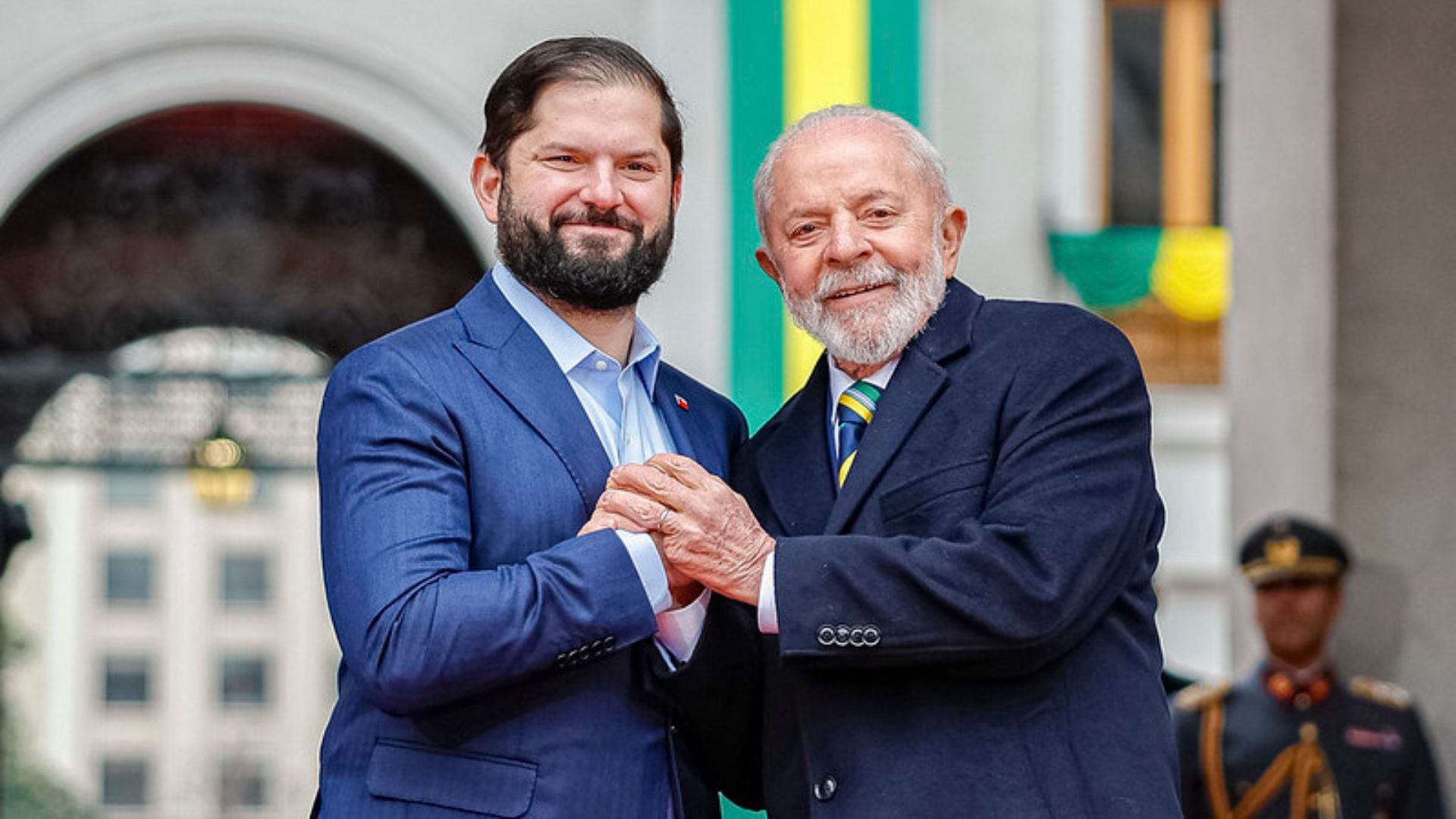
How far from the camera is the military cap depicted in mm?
6223

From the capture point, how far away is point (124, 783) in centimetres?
3478

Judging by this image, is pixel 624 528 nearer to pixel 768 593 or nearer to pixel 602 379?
pixel 768 593

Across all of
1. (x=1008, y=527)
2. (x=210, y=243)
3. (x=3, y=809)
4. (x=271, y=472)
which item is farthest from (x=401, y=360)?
(x=3, y=809)

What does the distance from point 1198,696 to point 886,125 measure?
387 centimetres

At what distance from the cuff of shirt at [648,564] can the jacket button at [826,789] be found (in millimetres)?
313

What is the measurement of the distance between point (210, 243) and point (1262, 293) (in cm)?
412

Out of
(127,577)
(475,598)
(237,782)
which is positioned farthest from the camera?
(127,577)

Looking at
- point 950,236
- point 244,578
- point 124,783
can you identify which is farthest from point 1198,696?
point 244,578

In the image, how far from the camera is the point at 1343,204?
5.97m

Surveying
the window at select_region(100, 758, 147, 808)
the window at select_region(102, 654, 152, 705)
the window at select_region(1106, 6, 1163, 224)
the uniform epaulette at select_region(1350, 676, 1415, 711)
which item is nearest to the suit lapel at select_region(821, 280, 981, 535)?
the uniform epaulette at select_region(1350, 676, 1415, 711)

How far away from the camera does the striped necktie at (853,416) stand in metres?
3.36

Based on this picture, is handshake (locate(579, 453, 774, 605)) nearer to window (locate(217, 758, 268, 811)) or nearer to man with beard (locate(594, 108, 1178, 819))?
man with beard (locate(594, 108, 1178, 819))

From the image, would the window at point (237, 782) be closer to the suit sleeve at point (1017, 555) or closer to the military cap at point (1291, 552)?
the military cap at point (1291, 552)

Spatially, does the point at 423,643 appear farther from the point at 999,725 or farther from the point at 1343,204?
the point at 1343,204
